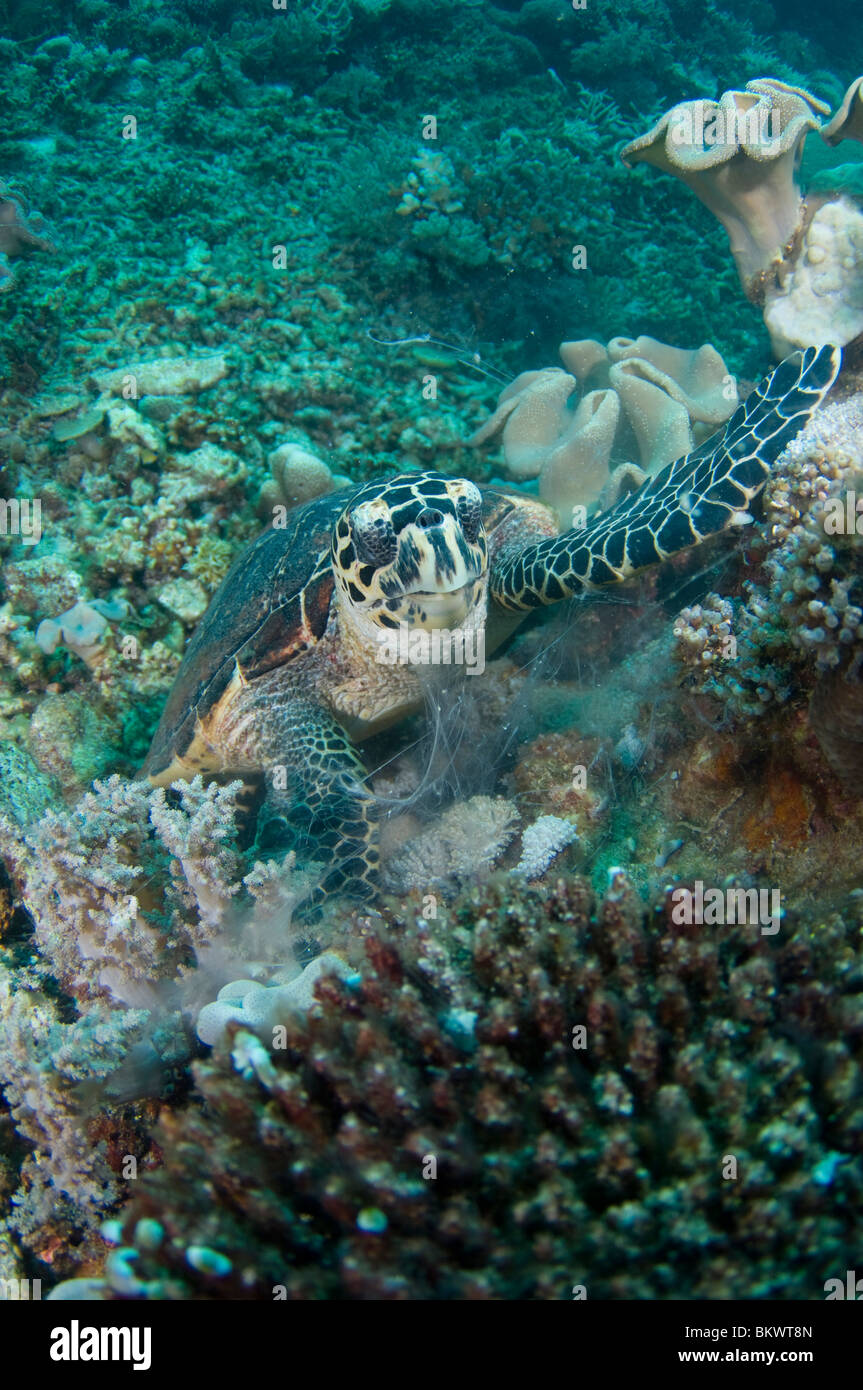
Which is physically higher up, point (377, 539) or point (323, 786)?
point (377, 539)

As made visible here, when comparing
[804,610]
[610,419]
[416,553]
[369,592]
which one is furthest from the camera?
[610,419]

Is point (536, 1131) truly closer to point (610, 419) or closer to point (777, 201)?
point (610, 419)

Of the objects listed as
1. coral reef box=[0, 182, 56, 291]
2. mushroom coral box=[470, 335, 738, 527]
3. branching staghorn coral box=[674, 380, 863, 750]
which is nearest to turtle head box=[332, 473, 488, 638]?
branching staghorn coral box=[674, 380, 863, 750]

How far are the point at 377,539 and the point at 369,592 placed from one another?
277mm

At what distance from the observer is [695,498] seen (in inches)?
107

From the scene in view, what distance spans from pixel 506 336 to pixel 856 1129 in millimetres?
6471

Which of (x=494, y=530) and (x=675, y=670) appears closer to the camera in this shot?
(x=675, y=670)

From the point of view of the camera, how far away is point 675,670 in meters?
2.50

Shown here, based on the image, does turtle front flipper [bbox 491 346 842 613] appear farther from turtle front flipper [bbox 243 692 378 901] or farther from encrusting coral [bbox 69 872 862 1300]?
encrusting coral [bbox 69 872 862 1300]

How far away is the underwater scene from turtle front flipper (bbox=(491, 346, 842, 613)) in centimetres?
2

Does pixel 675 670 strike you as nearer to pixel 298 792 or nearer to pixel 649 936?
pixel 649 936

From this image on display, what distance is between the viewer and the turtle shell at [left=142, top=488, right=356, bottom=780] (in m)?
3.27

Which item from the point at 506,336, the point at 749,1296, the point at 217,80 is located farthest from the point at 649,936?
the point at 217,80

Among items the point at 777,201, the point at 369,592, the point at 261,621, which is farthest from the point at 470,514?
the point at 777,201
